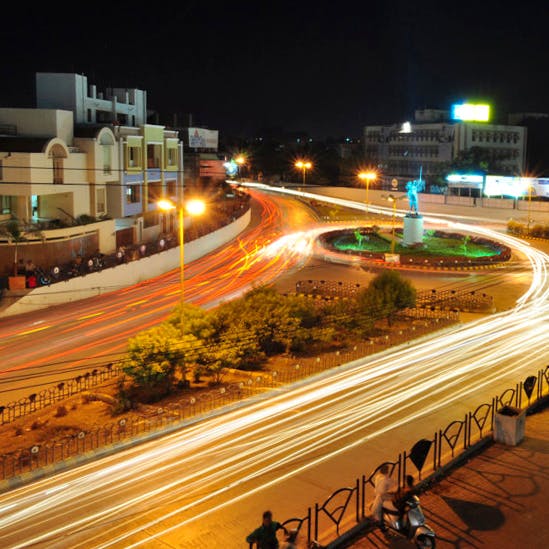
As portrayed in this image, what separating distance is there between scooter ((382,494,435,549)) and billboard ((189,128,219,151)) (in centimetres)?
6975

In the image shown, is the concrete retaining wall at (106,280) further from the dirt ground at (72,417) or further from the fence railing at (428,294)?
the dirt ground at (72,417)

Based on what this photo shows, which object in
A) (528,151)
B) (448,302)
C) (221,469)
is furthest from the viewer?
(528,151)

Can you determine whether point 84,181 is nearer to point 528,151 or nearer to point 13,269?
point 13,269

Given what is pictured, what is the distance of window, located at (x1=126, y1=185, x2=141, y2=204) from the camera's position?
41.8 m

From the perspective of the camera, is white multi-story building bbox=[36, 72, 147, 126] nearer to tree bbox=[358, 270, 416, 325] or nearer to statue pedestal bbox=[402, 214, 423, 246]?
statue pedestal bbox=[402, 214, 423, 246]

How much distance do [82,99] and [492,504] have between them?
122ft

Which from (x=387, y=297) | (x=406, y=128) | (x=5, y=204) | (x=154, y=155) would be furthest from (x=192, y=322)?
(x=406, y=128)

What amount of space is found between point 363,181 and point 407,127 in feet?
27.9

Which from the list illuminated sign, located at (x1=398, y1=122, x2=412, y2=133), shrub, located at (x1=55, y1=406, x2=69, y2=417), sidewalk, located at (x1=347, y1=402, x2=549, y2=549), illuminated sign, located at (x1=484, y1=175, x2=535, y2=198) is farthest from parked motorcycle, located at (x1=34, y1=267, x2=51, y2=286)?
illuminated sign, located at (x1=398, y1=122, x2=412, y2=133)

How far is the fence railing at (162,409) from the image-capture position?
13.0 metres

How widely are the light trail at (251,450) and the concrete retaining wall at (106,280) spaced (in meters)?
15.7

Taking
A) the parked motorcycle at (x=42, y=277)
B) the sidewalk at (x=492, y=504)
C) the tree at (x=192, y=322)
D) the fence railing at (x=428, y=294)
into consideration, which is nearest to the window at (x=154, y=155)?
the fence railing at (x=428, y=294)

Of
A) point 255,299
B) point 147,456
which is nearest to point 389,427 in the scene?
point 147,456

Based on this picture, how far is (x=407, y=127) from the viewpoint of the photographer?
8581cm
